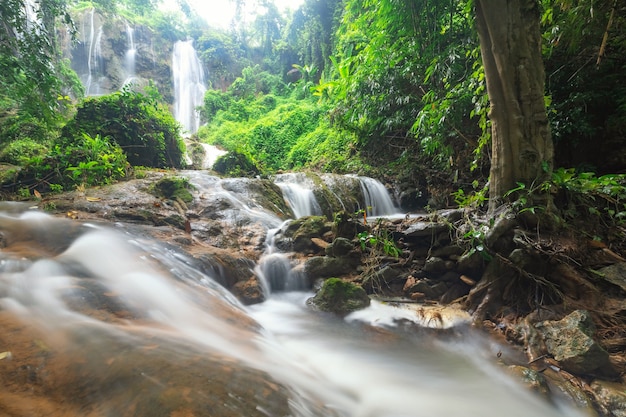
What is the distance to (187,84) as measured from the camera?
26.9 meters

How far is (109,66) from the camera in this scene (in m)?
23.3

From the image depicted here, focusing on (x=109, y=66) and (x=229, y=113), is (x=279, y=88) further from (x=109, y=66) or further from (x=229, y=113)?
(x=109, y=66)

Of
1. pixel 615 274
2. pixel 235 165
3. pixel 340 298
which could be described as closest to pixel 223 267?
pixel 340 298

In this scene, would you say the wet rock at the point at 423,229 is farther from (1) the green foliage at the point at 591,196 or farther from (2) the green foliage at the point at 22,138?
(2) the green foliage at the point at 22,138

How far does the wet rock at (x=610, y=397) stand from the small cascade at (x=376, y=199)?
6.11 m

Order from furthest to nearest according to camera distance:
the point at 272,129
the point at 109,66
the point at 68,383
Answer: the point at 109,66, the point at 272,129, the point at 68,383

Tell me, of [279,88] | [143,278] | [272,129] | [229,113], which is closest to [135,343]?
[143,278]

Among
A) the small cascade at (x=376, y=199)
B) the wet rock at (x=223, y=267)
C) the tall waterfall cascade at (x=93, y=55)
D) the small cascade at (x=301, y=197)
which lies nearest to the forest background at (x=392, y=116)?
the small cascade at (x=376, y=199)

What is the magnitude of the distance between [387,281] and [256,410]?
3050 mm

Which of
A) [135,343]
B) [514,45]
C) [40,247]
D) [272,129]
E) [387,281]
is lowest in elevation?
[387,281]

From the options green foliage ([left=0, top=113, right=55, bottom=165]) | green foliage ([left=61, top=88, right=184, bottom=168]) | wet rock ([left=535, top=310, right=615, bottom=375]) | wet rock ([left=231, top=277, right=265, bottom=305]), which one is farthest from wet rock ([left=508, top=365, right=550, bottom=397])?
green foliage ([left=0, top=113, right=55, bottom=165])

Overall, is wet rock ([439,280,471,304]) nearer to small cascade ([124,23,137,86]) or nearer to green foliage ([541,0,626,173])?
green foliage ([541,0,626,173])

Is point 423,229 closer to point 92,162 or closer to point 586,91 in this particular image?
point 586,91

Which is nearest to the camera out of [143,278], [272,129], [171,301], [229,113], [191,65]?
[171,301]
